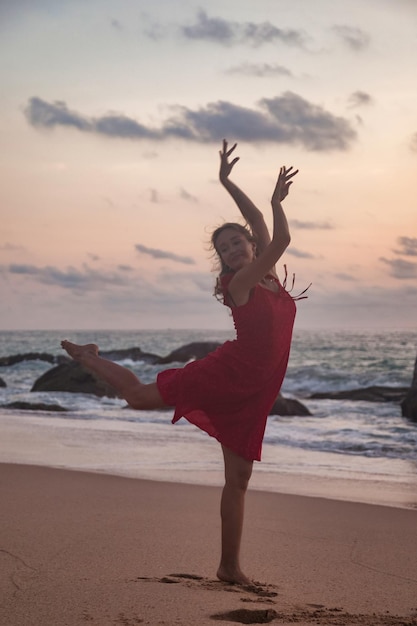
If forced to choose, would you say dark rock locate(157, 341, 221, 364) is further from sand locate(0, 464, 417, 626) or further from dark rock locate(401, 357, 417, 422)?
sand locate(0, 464, 417, 626)

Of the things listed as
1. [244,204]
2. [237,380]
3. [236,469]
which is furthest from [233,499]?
[244,204]

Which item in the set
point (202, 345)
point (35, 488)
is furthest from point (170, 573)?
point (202, 345)

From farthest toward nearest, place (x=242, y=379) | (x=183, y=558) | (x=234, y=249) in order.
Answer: (x=183, y=558), (x=234, y=249), (x=242, y=379)

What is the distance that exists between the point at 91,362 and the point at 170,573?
4.21 ft

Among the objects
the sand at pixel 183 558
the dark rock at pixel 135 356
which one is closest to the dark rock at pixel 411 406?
the sand at pixel 183 558

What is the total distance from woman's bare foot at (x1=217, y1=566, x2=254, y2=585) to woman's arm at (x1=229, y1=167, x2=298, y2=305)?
141cm

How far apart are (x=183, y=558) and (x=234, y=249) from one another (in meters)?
1.80

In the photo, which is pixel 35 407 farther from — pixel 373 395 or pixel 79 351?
pixel 79 351

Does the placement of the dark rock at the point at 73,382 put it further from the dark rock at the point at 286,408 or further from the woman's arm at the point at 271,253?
the woman's arm at the point at 271,253

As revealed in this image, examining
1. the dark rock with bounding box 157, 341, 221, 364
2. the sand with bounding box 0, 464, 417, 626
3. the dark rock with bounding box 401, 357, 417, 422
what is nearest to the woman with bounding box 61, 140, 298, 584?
the sand with bounding box 0, 464, 417, 626

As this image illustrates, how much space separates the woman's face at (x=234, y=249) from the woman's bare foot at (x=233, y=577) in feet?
5.28

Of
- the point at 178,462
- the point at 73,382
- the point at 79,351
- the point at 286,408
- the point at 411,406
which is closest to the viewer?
the point at 79,351

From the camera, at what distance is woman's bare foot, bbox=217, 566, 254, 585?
13.7ft

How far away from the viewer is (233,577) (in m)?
4.19
